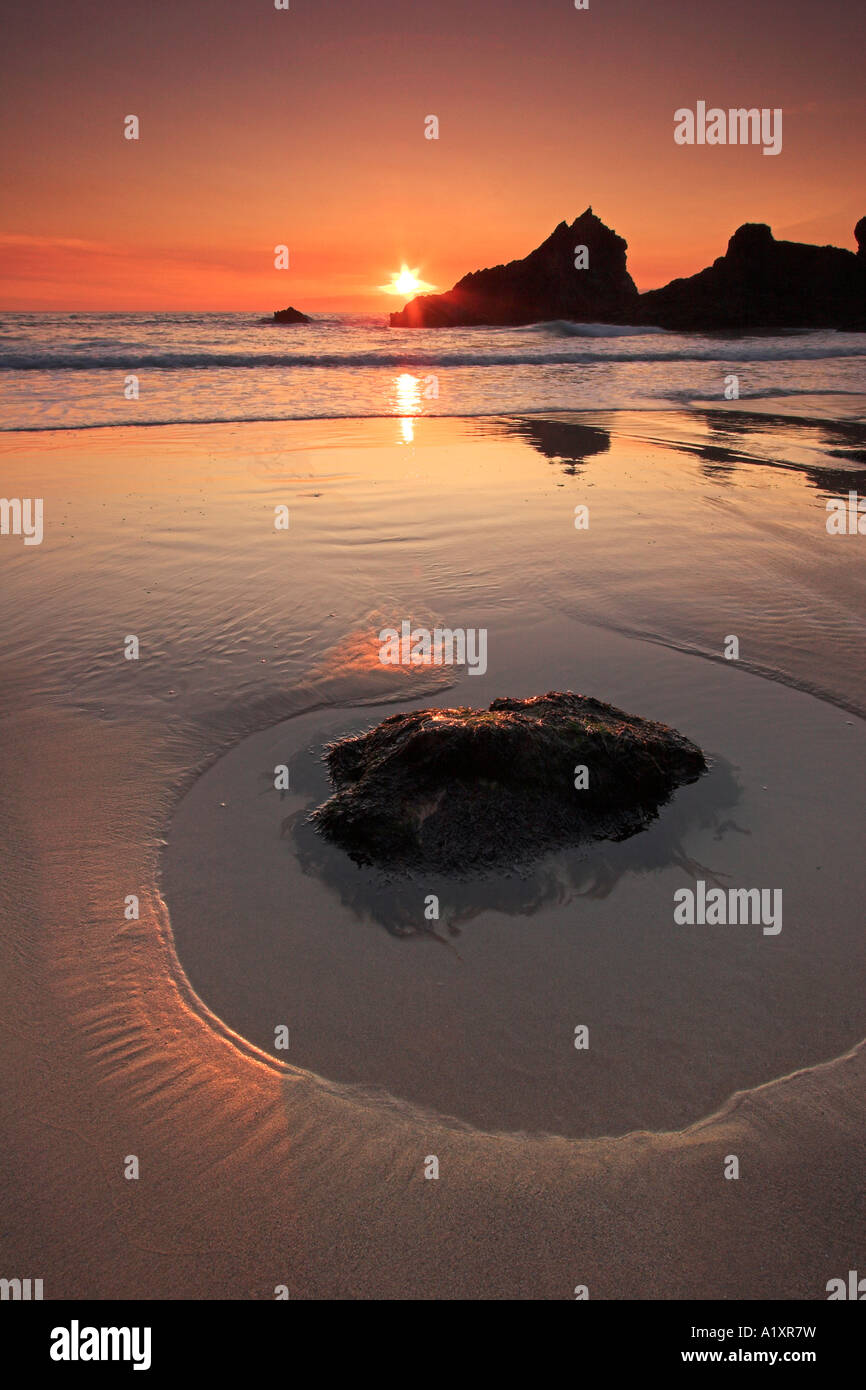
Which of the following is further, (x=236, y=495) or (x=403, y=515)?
(x=236, y=495)

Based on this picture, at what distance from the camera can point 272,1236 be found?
1.93 meters

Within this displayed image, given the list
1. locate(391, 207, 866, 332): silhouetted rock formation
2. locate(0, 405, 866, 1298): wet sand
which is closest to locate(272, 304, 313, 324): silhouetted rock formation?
locate(391, 207, 866, 332): silhouetted rock formation

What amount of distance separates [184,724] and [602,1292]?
3279mm

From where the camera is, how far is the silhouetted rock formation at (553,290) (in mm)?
65500

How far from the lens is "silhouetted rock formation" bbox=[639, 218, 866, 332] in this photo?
5784 centimetres

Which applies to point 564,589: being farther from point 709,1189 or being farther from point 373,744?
point 709,1189

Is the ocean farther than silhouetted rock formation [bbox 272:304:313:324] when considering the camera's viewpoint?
No

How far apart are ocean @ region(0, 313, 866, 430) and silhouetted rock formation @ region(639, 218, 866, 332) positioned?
26.9 m

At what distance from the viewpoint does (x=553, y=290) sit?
6750 cm

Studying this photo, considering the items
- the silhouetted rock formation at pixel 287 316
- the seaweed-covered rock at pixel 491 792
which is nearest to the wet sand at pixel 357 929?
the seaweed-covered rock at pixel 491 792

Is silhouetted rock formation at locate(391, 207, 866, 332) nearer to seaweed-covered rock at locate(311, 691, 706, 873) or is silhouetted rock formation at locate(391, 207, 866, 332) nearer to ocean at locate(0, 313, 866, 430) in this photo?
ocean at locate(0, 313, 866, 430)

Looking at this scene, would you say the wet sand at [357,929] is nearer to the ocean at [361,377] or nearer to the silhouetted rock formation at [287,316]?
the ocean at [361,377]
